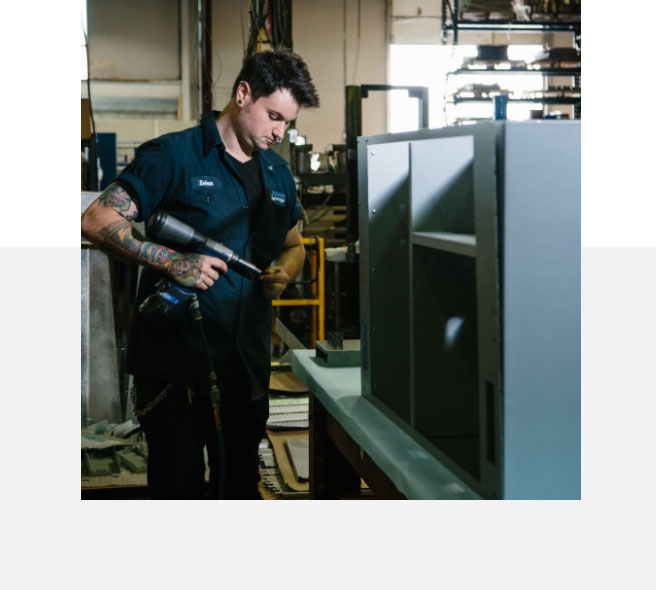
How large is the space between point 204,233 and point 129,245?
0.67 feet

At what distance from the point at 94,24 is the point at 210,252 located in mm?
7624

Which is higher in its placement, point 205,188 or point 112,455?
point 205,188

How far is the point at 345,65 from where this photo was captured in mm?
8875

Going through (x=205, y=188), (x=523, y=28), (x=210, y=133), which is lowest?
(x=205, y=188)

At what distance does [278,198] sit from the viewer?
6.67ft

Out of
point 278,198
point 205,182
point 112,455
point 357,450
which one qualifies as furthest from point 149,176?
point 112,455

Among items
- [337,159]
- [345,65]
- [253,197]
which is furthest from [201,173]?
[345,65]

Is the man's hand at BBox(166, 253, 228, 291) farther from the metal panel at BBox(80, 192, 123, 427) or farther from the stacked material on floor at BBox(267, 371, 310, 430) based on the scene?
the metal panel at BBox(80, 192, 123, 427)

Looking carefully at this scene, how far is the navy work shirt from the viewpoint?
1832mm

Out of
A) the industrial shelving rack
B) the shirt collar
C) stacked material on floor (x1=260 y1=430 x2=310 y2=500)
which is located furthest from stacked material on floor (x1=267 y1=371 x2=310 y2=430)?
the industrial shelving rack

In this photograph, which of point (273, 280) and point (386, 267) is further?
point (273, 280)

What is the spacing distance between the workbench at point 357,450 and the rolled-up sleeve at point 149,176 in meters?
0.57

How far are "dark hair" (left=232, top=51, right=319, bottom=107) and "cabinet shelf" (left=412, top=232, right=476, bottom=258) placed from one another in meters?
0.73

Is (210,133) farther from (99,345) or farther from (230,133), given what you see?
(99,345)
